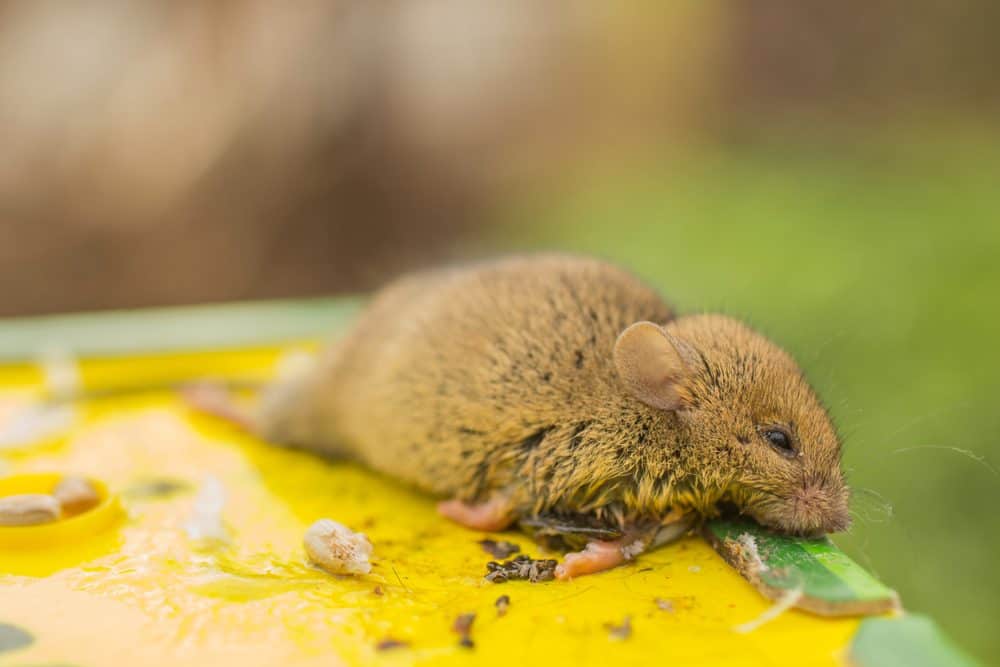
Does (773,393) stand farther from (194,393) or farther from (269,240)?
(269,240)

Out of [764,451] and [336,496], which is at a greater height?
[764,451]

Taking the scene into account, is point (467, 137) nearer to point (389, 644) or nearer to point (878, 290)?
point (878, 290)

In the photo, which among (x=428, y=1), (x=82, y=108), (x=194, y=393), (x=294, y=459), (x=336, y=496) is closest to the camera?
(x=336, y=496)

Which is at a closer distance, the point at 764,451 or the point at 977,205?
the point at 764,451

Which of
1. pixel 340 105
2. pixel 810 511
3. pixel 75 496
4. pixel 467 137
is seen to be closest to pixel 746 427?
pixel 810 511

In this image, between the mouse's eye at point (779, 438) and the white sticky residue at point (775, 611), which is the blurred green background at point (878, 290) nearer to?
the mouse's eye at point (779, 438)

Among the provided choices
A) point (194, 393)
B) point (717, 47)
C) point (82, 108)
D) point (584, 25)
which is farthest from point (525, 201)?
point (194, 393)

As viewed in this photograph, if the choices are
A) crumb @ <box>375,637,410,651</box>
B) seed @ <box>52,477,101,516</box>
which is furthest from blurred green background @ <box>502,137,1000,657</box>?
seed @ <box>52,477,101,516</box>
